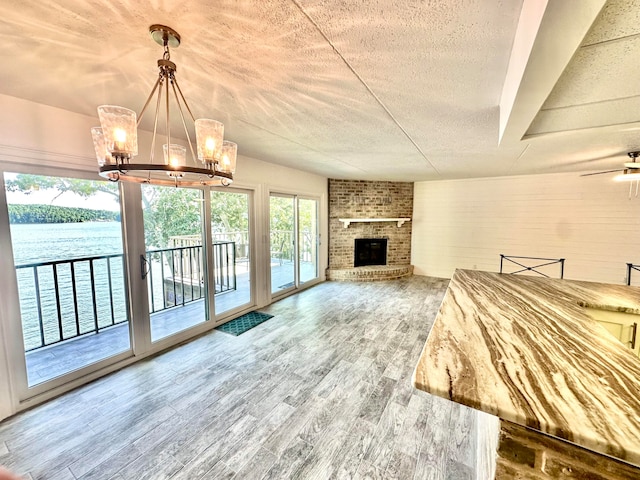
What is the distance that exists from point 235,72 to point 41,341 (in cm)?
330

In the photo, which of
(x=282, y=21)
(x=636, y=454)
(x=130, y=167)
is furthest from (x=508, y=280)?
(x=130, y=167)

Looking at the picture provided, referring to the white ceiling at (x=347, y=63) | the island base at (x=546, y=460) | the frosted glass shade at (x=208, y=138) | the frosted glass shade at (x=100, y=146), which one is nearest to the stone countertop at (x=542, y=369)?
the island base at (x=546, y=460)

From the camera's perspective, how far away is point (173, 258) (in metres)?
3.72

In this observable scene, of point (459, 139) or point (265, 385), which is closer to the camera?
point (265, 385)

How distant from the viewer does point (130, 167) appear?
1.19 meters

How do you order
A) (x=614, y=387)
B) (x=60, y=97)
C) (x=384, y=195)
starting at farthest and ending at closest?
(x=384, y=195) → (x=60, y=97) → (x=614, y=387)

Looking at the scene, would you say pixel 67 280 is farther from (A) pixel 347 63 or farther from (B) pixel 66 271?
(A) pixel 347 63

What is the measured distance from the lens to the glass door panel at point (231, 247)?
3.75 meters

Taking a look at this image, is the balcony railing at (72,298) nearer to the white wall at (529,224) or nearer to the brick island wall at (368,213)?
the brick island wall at (368,213)

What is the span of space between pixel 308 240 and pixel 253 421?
4.05m

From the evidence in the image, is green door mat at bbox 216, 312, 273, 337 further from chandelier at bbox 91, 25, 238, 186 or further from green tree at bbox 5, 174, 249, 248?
chandelier at bbox 91, 25, 238, 186

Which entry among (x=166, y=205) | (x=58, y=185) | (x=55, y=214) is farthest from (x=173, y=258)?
(x=58, y=185)

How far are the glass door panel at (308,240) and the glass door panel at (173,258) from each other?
2.05 meters

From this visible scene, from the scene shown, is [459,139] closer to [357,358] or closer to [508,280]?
[508,280]
